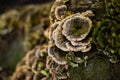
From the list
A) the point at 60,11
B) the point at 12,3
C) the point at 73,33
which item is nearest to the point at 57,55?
the point at 73,33

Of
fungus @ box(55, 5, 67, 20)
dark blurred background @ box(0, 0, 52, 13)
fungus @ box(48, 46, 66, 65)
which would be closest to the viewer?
fungus @ box(48, 46, 66, 65)

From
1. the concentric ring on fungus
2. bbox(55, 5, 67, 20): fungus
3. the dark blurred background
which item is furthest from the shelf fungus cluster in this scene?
the dark blurred background

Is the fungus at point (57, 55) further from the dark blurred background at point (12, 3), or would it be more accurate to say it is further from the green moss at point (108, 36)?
the dark blurred background at point (12, 3)

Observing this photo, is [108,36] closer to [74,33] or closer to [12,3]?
[74,33]

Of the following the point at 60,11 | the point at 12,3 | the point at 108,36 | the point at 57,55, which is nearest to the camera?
the point at 108,36

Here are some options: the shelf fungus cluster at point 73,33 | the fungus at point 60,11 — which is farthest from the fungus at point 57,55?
the fungus at point 60,11

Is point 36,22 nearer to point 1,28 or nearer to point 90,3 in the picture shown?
point 1,28

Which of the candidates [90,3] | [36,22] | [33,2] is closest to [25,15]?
[36,22]

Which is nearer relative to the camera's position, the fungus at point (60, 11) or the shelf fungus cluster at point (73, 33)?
the shelf fungus cluster at point (73, 33)

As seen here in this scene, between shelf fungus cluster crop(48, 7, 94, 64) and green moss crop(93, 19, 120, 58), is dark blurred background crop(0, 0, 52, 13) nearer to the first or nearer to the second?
shelf fungus cluster crop(48, 7, 94, 64)
